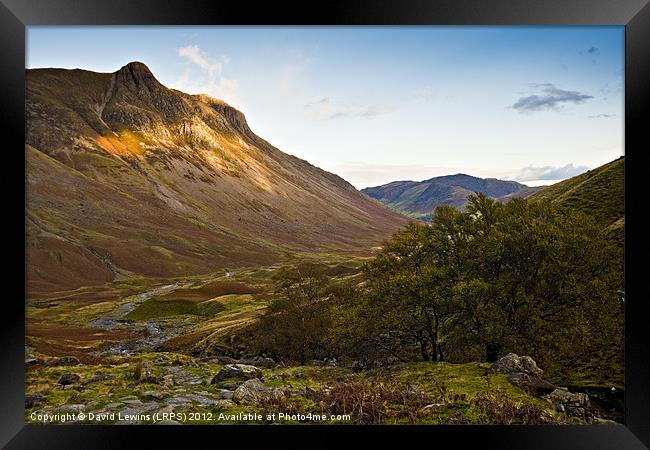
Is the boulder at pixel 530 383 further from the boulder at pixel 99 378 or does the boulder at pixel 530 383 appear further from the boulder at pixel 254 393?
the boulder at pixel 99 378

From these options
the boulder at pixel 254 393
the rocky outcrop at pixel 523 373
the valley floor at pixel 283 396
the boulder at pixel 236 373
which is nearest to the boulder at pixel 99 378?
the valley floor at pixel 283 396

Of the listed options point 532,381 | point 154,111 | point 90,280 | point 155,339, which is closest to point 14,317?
point 532,381

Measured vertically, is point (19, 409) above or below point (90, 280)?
above

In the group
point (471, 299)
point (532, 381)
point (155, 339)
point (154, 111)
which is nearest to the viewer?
point (532, 381)

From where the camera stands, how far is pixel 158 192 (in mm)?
109625

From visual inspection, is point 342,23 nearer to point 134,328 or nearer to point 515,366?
point 515,366

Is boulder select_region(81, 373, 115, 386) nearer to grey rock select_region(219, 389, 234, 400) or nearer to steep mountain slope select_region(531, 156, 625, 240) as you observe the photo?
grey rock select_region(219, 389, 234, 400)

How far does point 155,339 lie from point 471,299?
23.3m

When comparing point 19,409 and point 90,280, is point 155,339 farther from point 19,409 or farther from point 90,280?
point 90,280

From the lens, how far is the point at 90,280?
56.8 m

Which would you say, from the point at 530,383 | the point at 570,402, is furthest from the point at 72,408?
the point at 570,402

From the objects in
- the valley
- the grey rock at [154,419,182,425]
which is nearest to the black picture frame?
the grey rock at [154,419,182,425]

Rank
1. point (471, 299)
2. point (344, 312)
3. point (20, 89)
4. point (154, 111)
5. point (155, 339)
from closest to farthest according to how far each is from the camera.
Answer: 1. point (20, 89)
2. point (471, 299)
3. point (344, 312)
4. point (155, 339)
5. point (154, 111)

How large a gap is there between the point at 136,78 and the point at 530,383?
556 ft
